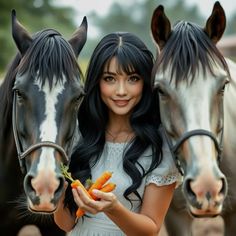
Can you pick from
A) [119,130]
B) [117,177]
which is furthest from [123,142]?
[117,177]

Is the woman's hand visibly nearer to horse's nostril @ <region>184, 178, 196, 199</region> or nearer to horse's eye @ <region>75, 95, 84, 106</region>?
horse's nostril @ <region>184, 178, 196, 199</region>

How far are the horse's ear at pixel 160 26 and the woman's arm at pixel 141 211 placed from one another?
0.76 metres

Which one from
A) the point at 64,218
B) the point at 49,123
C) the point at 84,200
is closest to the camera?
the point at 84,200

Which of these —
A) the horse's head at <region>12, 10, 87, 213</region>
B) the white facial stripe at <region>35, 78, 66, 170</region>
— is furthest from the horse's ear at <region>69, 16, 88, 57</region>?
the white facial stripe at <region>35, 78, 66, 170</region>

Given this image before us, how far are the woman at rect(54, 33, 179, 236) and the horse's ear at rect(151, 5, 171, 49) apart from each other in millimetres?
122

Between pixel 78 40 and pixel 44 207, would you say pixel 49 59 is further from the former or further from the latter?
pixel 44 207

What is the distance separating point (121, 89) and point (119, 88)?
0.6 inches

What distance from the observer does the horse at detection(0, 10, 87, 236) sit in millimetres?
2678

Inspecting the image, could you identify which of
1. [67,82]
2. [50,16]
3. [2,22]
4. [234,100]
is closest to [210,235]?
[234,100]

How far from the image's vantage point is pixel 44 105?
2.87 m

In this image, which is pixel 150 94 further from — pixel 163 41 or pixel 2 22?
pixel 2 22

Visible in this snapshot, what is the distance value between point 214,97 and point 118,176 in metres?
0.65

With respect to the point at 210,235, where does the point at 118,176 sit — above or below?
above

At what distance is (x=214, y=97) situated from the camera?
2.81m
